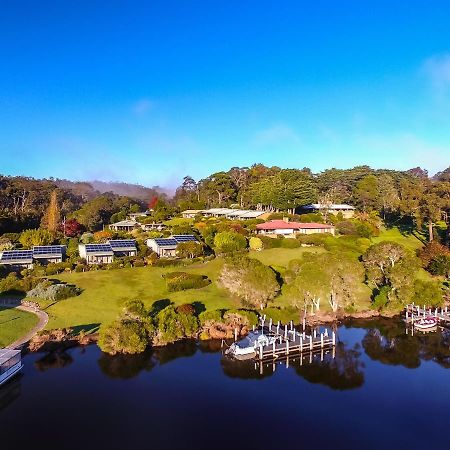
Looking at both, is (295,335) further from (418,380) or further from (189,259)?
(189,259)

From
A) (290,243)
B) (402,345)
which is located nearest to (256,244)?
(290,243)

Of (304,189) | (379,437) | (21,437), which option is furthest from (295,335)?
(304,189)

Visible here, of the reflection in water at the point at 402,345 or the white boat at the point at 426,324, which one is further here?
the white boat at the point at 426,324

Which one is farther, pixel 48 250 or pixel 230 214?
pixel 230 214

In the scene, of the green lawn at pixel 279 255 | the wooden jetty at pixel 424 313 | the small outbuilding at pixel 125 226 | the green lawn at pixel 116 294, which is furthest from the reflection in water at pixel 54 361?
the small outbuilding at pixel 125 226

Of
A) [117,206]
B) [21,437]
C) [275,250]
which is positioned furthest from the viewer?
[117,206]

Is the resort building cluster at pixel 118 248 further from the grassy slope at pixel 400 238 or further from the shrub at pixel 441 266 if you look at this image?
the shrub at pixel 441 266

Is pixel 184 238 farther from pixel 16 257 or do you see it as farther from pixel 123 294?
pixel 16 257
